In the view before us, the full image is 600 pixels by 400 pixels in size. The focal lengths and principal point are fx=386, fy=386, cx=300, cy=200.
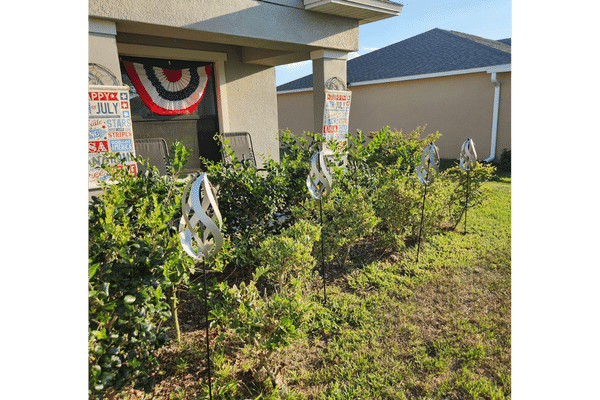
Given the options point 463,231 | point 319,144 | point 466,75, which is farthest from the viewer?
point 466,75

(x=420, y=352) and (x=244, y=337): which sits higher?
(x=244, y=337)

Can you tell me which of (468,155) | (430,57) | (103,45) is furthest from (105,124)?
(430,57)

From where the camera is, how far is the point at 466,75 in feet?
34.1

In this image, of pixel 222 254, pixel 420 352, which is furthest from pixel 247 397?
pixel 420 352

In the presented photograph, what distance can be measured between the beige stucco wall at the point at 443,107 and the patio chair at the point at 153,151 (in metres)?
6.51

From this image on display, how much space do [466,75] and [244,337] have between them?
34.1ft

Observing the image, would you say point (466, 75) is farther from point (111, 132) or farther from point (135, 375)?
point (135, 375)

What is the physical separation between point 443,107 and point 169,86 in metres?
7.92

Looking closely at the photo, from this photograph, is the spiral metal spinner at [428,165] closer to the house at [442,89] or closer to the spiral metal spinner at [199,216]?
the spiral metal spinner at [199,216]

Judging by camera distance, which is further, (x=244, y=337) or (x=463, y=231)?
(x=463, y=231)

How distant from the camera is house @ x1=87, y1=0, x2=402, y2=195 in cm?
377

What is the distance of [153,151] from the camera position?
5.63 meters

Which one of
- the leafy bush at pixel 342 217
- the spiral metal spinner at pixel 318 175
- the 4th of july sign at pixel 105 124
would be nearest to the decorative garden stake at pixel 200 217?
the spiral metal spinner at pixel 318 175

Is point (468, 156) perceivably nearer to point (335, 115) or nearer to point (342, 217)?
point (342, 217)
